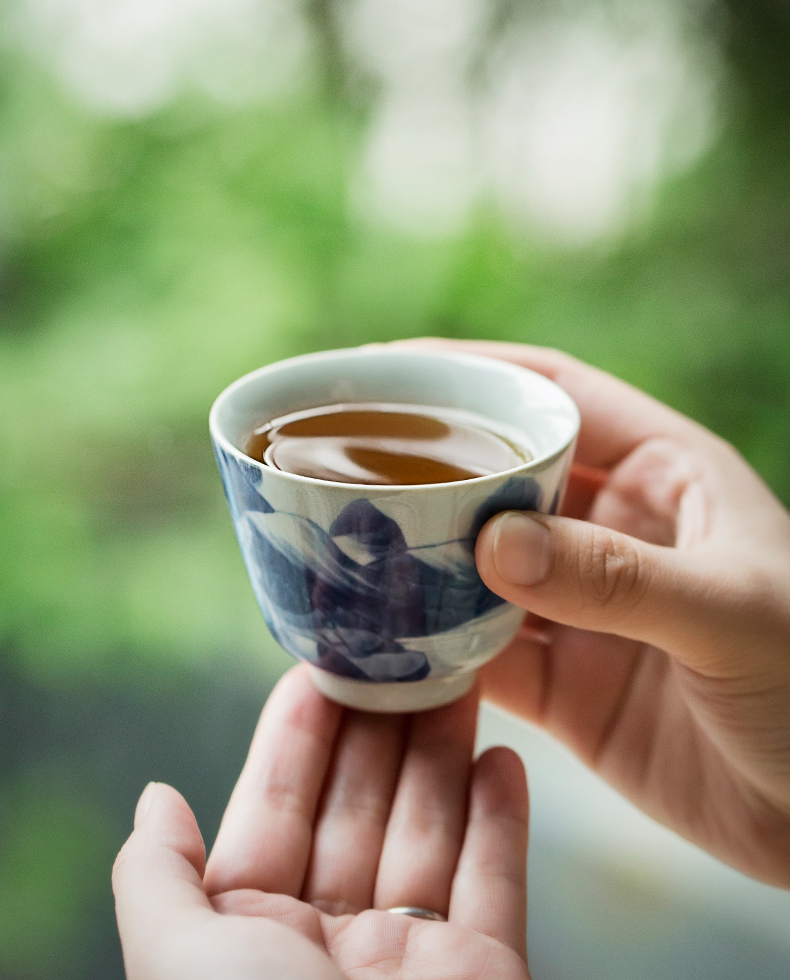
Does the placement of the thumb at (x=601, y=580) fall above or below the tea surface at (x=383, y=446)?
below

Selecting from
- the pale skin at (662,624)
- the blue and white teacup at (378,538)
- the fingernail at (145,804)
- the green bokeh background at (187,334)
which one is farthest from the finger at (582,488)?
the fingernail at (145,804)

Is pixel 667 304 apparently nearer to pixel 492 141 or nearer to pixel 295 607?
pixel 492 141

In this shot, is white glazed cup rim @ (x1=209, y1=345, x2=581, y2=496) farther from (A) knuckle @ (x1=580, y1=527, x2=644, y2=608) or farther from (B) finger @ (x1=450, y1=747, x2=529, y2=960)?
(B) finger @ (x1=450, y1=747, x2=529, y2=960)

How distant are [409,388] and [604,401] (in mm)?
278

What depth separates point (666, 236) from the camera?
106 centimetres

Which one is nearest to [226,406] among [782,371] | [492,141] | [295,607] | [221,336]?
[295,607]

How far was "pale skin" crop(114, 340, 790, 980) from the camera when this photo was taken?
0.62 m

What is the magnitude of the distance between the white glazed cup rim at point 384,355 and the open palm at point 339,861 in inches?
11.8

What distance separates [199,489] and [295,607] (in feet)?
1.70

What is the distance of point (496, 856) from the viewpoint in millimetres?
749

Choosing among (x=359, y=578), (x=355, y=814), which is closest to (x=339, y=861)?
(x=355, y=814)

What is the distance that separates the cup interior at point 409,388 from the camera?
734 millimetres

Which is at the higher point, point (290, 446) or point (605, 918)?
Answer: point (290, 446)

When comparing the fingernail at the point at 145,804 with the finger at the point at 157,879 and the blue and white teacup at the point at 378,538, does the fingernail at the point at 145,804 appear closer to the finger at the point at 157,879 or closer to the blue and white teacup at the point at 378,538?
the finger at the point at 157,879
